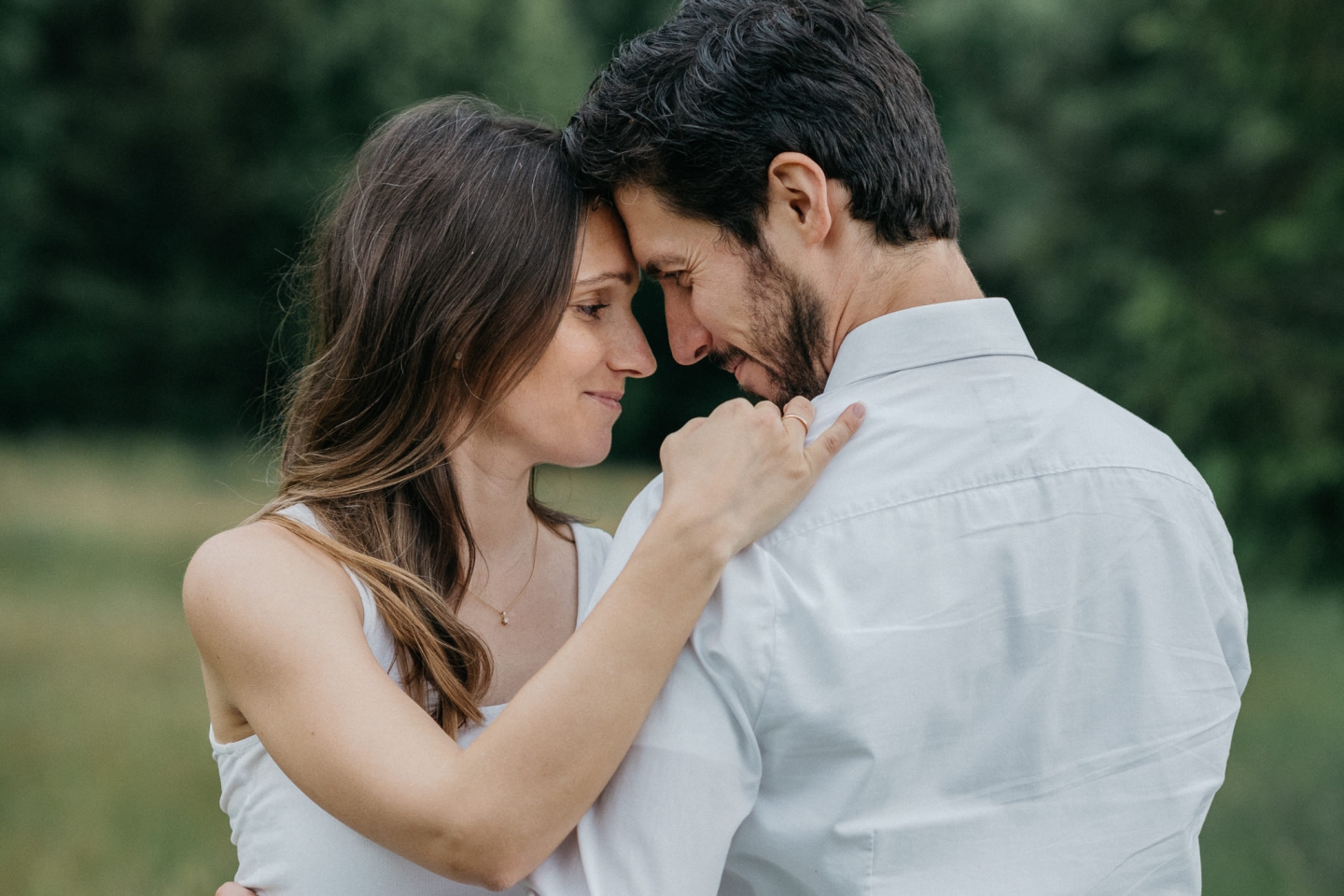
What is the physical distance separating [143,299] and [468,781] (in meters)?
20.2

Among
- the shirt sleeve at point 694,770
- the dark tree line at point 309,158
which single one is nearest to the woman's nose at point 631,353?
the shirt sleeve at point 694,770

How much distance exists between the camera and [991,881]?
158 cm

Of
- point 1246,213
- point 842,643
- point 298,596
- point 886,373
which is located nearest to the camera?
point 842,643

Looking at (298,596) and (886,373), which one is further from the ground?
(886,373)

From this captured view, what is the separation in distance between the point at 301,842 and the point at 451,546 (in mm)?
662

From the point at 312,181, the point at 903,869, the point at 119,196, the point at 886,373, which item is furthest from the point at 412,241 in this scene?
the point at 119,196

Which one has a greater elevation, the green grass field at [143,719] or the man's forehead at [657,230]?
the man's forehead at [657,230]

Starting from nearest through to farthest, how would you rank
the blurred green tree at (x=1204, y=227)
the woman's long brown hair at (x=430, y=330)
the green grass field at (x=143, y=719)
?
1. the woman's long brown hair at (x=430, y=330)
2. the green grass field at (x=143, y=719)
3. the blurred green tree at (x=1204, y=227)

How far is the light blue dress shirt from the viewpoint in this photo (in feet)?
5.16

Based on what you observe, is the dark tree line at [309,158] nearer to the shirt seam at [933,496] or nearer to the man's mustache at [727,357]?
the man's mustache at [727,357]

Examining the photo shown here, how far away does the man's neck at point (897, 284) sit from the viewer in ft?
6.27

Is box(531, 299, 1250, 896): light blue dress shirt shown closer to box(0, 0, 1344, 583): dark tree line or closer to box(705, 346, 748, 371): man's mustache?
box(705, 346, 748, 371): man's mustache

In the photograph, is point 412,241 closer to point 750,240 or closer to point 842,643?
point 750,240

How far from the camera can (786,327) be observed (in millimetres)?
2033
